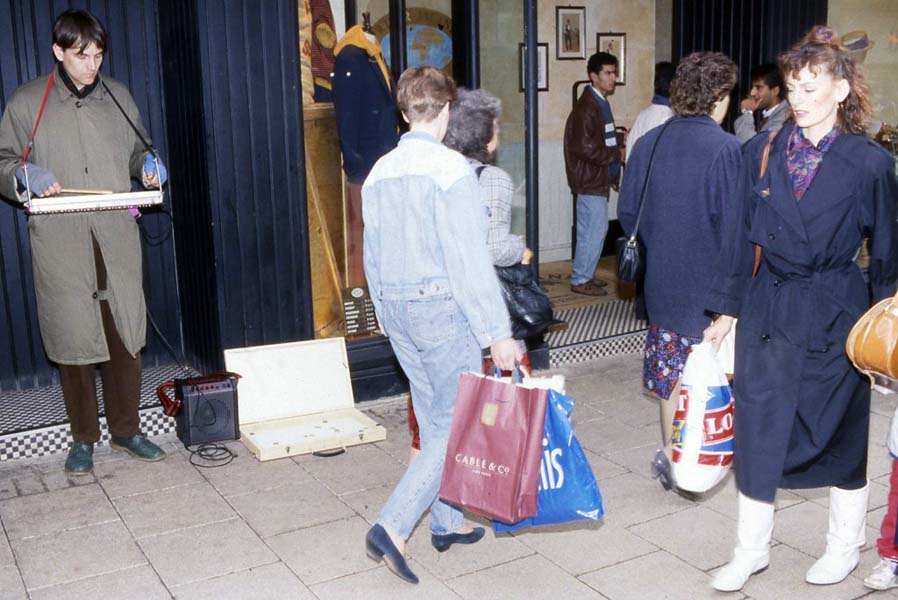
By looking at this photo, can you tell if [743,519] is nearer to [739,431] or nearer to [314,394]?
[739,431]

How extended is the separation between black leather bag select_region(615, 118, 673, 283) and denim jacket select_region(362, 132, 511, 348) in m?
1.08

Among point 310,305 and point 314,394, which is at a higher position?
point 310,305

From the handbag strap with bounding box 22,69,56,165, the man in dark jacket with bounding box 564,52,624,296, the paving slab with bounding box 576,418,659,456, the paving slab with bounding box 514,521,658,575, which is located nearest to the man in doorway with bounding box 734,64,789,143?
the man in dark jacket with bounding box 564,52,624,296

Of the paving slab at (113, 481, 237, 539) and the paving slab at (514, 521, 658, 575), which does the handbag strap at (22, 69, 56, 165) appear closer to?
the paving slab at (113, 481, 237, 539)

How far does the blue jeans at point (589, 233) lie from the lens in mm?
8227

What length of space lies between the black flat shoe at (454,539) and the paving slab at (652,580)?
1.54 feet

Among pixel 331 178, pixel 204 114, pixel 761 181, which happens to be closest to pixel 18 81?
pixel 204 114

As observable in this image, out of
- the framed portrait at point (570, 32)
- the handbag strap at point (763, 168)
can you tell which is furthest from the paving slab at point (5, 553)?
the framed portrait at point (570, 32)

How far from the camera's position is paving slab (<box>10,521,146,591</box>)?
3.75 meters

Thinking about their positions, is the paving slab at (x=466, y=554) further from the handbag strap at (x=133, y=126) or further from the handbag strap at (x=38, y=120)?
the handbag strap at (x=38, y=120)

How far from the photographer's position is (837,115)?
128 inches

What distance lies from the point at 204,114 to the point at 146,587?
253cm

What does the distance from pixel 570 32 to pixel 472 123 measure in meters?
5.85

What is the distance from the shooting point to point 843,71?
320 centimetres
